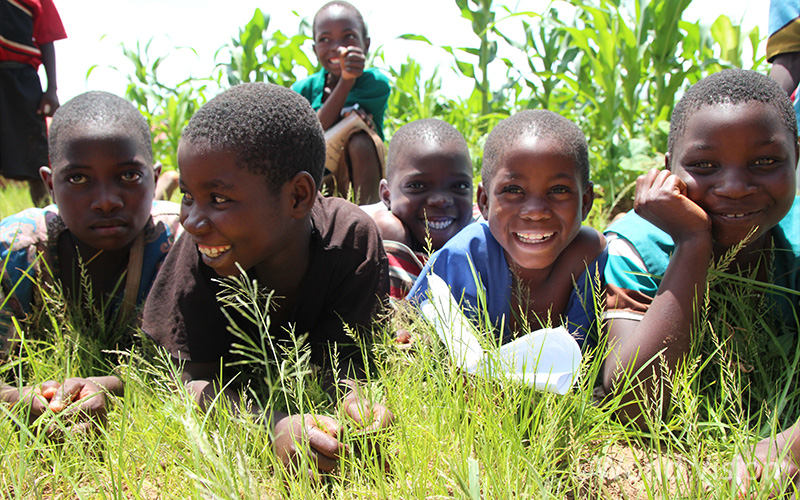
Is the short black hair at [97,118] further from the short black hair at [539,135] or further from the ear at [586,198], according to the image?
the ear at [586,198]

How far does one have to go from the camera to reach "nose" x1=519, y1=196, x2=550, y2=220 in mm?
1946

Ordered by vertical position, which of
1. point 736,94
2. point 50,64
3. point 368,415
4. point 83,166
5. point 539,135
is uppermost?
point 50,64

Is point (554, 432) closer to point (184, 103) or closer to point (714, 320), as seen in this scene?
point (714, 320)

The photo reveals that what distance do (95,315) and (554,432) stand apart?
1804 mm

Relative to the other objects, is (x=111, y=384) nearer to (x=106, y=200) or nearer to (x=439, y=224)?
(x=106, y=200)

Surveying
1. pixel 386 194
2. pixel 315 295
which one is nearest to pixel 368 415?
pixel 315 295

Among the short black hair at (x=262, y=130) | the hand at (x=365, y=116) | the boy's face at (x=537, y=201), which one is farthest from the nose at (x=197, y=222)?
the hand at (x=365, y=116)

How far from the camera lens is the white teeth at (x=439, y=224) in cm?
277

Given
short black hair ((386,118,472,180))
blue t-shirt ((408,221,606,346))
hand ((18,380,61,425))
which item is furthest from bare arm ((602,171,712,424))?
hand ((18,380,61,425))

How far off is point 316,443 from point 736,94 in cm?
162

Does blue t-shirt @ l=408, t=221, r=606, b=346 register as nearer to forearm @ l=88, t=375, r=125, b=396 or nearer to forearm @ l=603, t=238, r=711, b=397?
forearm @ l=603, t=238, r=711, b=397

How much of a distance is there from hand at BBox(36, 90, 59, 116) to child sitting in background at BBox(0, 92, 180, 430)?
1822 mm

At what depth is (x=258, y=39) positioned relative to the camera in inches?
247

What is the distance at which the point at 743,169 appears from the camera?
5.92 ft
